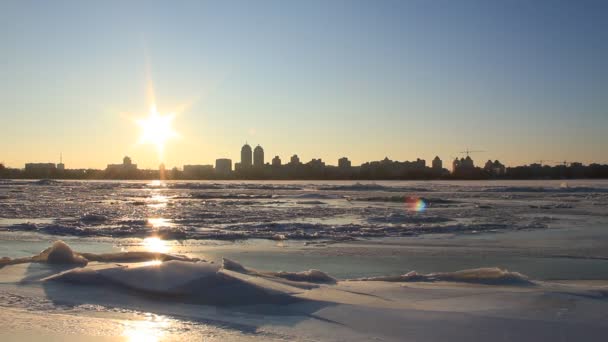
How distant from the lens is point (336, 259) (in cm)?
859

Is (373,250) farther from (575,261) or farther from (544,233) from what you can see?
(544,233)

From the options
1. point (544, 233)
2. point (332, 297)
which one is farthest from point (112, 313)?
point (544, 233)

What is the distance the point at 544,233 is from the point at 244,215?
9.21 m

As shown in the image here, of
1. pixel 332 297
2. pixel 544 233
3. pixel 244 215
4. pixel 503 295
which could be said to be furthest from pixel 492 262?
pixel 244 215

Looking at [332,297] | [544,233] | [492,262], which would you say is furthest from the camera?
[544,233]

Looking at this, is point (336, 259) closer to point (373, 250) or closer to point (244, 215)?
point (373, 250)

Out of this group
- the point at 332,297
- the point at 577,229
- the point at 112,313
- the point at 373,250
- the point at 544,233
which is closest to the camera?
the point at 112,313

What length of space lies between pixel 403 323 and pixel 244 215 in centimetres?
1378

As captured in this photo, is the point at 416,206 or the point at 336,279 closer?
the point at 336,279

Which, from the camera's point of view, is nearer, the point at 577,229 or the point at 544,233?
the point at 544,233

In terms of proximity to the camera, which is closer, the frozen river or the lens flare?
the frozen river

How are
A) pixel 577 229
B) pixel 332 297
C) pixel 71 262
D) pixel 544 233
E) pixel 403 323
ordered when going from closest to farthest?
1. pixel 403 323
2. pixel 332 297
3. pixel 71 262
4. pixel 544 233
5. pixel 577 229

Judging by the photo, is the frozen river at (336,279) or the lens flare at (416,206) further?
the lens flare at (416,206)

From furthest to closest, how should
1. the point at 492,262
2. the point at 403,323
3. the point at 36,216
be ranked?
the point at 36,216
the point at 492,262
the point at 403,323
